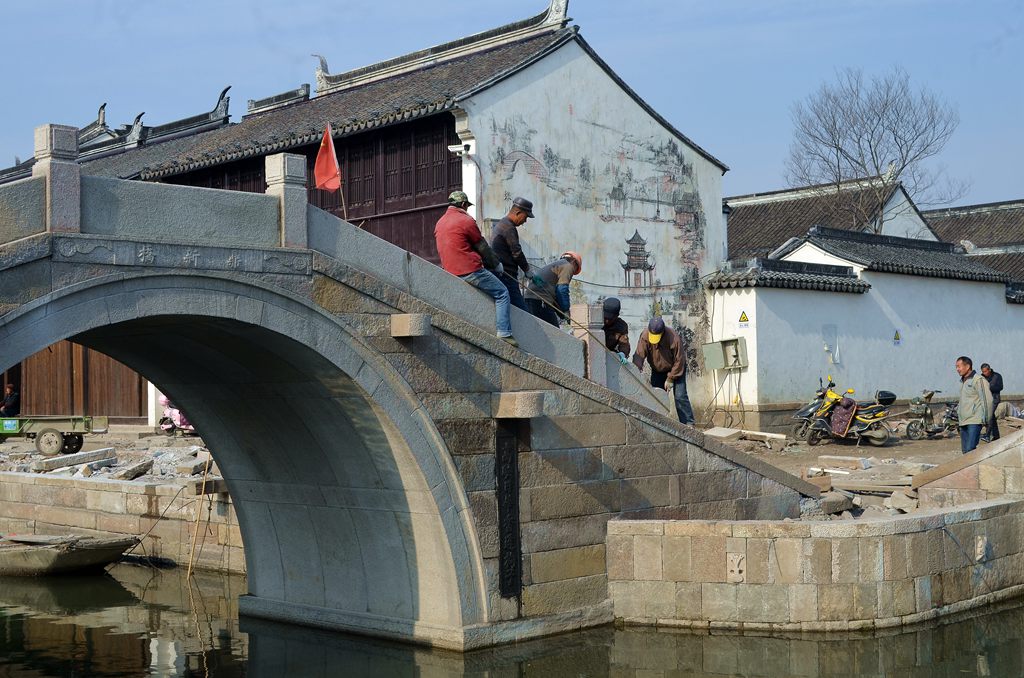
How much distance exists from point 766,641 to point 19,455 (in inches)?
595

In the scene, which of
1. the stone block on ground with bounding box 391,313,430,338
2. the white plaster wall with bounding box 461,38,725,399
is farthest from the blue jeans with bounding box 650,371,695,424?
the white plaster wall with bounding box 461,38,725,399

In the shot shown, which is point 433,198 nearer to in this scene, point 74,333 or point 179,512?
point 179,512

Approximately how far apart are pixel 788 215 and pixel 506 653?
22.7 m

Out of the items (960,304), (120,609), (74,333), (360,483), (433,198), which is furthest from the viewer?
(960,304)

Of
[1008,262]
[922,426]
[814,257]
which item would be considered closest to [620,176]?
[814,257]

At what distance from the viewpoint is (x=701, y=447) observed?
11.1 metres

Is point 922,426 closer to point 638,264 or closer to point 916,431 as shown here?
point 916,431

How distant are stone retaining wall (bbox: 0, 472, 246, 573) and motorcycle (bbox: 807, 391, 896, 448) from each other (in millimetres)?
9282

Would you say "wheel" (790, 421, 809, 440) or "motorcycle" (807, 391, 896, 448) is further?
"wheel" (790, 421, 809, 440)

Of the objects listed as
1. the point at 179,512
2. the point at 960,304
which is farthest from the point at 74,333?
the point at 960,304

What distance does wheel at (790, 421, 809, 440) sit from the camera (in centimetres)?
1908

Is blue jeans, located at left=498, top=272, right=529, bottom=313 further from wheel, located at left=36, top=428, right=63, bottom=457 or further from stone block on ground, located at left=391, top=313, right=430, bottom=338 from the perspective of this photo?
wheel, located at left=36, top=428, right=63, bottom=457

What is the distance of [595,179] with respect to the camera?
63.5 feet

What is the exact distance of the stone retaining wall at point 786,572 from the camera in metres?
9.91
